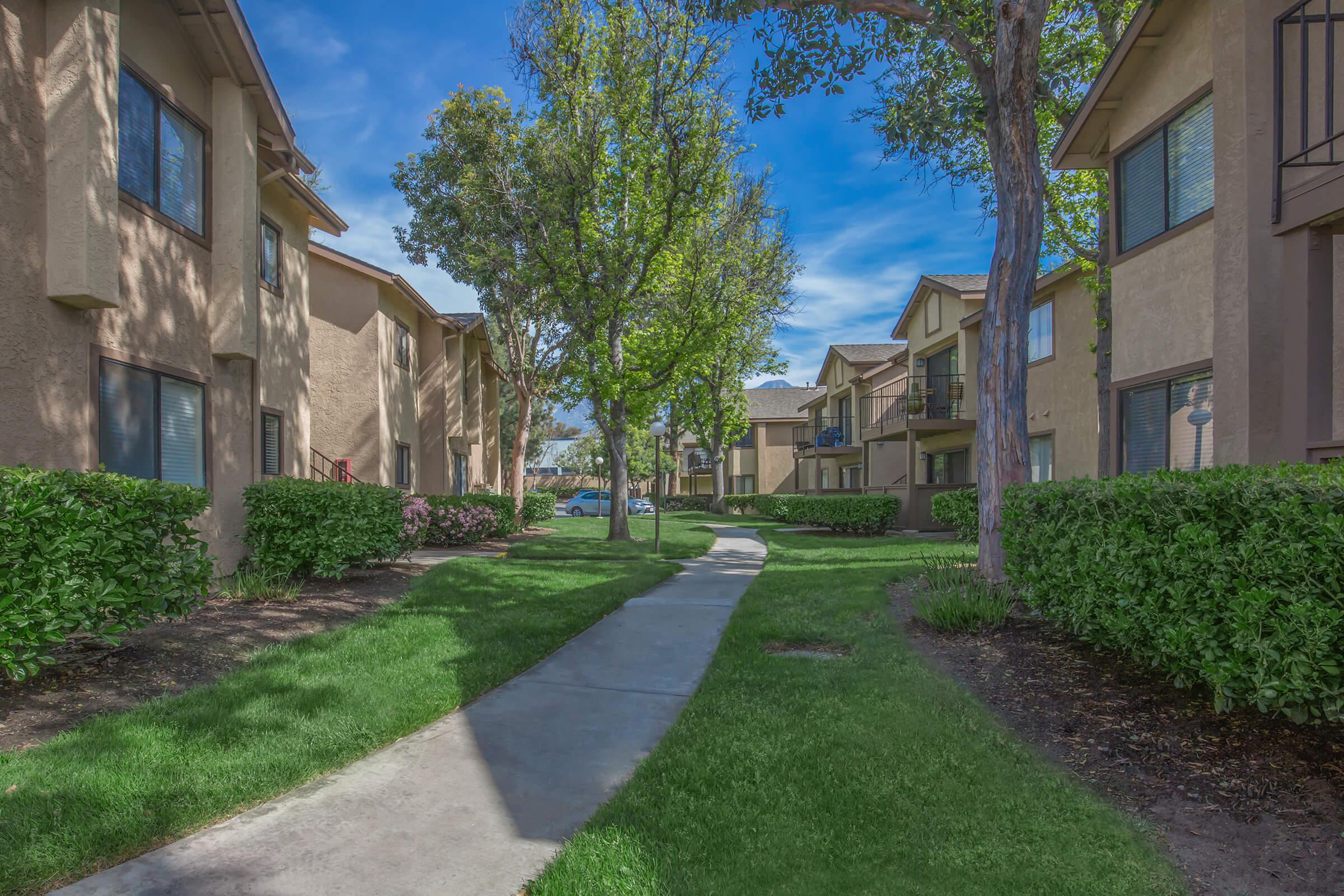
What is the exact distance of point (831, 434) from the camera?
3266cm

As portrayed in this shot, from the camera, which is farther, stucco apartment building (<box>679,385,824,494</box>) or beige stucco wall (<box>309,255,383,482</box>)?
stucco apartment building (<box>679,385,824,494</box>)

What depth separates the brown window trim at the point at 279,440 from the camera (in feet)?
36.4

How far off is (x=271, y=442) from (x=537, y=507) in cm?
1690

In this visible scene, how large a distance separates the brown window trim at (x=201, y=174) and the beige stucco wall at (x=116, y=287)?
0.05 m

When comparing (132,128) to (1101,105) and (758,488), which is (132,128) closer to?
(1101,105)

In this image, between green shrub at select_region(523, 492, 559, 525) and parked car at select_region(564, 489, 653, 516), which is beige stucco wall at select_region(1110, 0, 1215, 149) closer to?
green shrub at select_region(523, 492, 559, 525)

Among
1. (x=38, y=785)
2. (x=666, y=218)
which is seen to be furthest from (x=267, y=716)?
(x=666, y=218)

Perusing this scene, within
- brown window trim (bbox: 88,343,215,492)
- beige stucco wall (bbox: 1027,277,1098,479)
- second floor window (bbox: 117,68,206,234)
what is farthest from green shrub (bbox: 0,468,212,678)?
beige stucco wall (bbox: 1027,277,1098,479)

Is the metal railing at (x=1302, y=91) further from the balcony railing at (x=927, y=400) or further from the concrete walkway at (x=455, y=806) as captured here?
the balcony railing at (x=927, y=400)

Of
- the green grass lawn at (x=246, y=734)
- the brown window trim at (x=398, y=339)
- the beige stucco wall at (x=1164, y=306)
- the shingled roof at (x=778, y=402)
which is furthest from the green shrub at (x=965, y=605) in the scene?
the shingled roof at (x=778, y=402)

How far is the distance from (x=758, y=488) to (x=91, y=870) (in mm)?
45531

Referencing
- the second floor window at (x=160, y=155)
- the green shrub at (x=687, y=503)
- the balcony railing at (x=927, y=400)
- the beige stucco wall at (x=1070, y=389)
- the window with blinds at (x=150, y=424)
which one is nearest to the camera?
the window with blinds at (x=150, y=424)

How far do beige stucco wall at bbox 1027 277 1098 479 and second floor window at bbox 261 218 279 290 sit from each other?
14.5 metres

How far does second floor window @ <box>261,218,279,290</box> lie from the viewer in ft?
37.6
